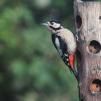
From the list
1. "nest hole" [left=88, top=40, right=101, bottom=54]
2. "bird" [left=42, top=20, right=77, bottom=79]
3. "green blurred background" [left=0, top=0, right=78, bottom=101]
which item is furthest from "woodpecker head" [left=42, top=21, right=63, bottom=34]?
"green blurred background" [left=0, top=0, right=78, bottom=101]

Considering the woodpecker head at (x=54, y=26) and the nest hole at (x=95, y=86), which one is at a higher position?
the woodpecker head at (x=54, y=26)

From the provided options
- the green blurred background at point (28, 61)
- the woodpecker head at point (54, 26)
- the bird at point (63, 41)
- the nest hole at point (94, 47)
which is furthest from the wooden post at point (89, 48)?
the green blurred background at point (28, 61)

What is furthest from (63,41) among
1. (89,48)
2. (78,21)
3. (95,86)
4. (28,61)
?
(28,61)

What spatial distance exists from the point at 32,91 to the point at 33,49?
0.96 m

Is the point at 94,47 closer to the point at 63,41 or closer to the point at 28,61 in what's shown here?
the point at 63,41

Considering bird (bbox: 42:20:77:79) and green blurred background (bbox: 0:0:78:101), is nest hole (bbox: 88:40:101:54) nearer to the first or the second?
bird (bbox: 42:20:77:79)

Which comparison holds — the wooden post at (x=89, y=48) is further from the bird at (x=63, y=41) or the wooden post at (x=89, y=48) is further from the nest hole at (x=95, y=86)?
the bird at (x=63, y=41)

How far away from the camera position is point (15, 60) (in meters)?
13.8

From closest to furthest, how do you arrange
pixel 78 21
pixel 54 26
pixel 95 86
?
1. pixel 95 86
2. pixel 78 21
3. pixel 54 26

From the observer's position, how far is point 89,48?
948 cm

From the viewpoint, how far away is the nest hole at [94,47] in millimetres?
9414

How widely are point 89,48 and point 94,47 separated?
66 millimetres

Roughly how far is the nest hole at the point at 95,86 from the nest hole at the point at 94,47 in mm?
348

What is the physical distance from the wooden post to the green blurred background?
154 inches
